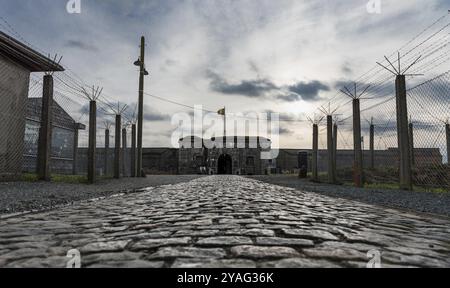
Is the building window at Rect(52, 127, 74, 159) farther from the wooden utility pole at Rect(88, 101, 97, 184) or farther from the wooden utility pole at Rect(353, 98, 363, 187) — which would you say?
the wooden utility pole at Rect(353, 98, 363, 187)

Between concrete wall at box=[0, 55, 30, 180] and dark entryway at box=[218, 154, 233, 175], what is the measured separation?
3999cm

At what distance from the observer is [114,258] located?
2.38m

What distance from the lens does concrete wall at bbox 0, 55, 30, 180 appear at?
13.2 meters

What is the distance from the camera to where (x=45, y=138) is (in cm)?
1193

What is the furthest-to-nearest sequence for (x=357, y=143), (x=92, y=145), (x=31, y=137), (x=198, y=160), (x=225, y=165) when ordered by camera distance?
(x=225, y=165) < (x=198, y=160) < (x=31, y=137) < (x=357, y=143) < (x=92, y=145)

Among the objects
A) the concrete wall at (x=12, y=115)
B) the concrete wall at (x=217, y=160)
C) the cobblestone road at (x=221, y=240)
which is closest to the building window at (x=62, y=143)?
the concrete wall at (x=12, y=115)

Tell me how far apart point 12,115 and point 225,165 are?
42.3 m

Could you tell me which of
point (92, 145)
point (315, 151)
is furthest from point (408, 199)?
→ point (315, 151)

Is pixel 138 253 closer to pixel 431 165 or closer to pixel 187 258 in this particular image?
pixel 187 258

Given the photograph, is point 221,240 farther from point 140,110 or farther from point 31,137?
point 140,110

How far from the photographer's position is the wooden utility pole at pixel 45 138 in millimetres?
11883

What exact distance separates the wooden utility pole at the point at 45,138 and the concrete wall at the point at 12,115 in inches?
35.4
